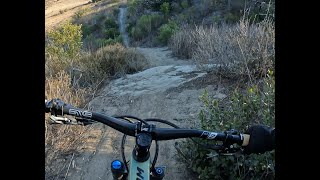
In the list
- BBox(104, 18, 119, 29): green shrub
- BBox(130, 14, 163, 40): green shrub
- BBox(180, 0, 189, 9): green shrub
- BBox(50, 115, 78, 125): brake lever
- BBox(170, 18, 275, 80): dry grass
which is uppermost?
BBox(50, 115, 78, 125): brake lever

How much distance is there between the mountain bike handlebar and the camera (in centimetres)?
148

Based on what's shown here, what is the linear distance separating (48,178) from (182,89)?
311 centimetres

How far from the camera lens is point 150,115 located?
5812mm

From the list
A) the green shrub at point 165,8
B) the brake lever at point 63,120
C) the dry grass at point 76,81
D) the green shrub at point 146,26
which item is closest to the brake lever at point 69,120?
the brake lever at point 63,120

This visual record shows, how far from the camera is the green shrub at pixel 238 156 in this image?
3129 mm

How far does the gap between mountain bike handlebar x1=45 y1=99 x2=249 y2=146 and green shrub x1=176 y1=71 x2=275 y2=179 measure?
153cm

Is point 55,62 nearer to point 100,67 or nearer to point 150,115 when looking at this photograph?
point 100,67

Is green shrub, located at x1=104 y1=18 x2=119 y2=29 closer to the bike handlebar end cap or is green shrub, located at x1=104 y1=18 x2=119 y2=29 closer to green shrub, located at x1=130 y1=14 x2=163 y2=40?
green shrub, located at x1=130 y1=14 x2=163 y2=40

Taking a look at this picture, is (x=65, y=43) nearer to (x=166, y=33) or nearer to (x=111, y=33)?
(x=166, y=33)

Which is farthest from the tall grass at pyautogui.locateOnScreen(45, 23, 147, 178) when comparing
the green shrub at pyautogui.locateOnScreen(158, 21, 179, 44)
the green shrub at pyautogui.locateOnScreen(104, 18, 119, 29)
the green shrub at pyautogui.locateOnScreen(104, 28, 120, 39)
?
the green shrub at pyautogui.locateOnScreen(104, 18, 119, 29)
